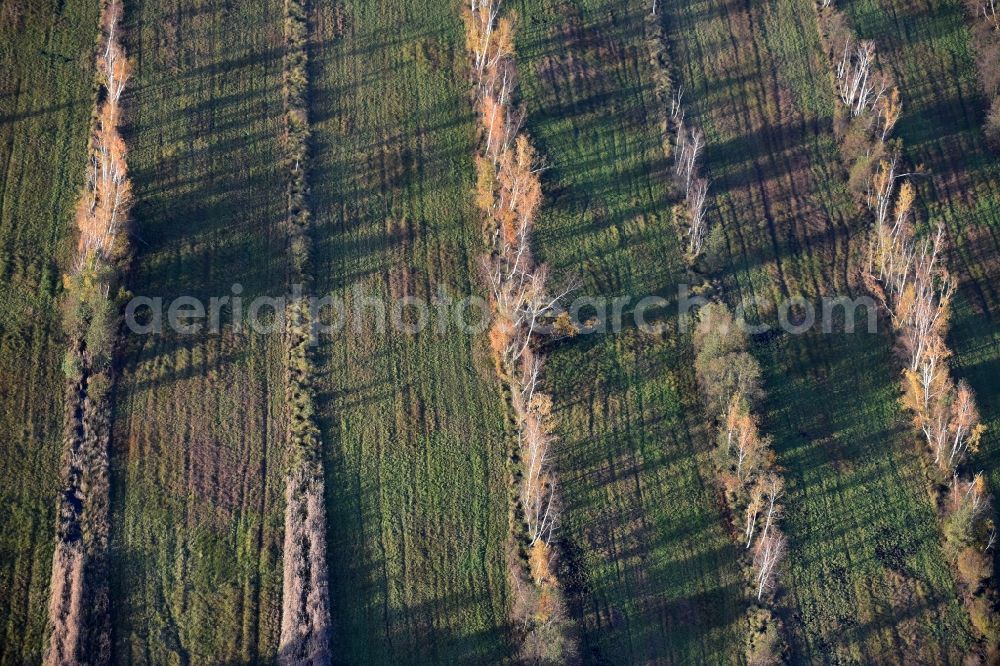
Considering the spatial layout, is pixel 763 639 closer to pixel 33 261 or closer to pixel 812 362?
pixel 812 362

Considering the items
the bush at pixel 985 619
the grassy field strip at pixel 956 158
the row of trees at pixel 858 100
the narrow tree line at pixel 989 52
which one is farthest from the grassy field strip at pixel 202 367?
the narrow tree line at pixel 989 52

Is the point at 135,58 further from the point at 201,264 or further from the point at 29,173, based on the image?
the point at 201,264

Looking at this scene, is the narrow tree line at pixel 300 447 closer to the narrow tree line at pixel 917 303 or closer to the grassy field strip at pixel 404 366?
the grassy field strip at pixel 404 366

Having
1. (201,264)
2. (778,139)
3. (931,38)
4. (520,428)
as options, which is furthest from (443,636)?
(931,38)

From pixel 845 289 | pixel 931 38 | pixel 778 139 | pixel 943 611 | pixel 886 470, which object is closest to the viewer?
pixel 943 611

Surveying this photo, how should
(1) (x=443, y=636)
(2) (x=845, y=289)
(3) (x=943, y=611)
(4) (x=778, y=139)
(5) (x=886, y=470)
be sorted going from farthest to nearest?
(4) (x=778, y=139) < (2) (x=845, y=289) < (5) (x=886, y=470) < (3) (x=943, y=611) < (1) (x=443, y=636)

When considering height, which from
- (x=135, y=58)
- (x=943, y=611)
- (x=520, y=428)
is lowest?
(x=943, y=611)

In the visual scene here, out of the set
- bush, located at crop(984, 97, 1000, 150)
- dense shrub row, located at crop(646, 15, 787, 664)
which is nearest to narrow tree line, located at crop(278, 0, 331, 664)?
dense shrub row, located at crop(646, 15, 787, 664)

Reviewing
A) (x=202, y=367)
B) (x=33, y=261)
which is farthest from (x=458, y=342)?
(x=33, y=261)
